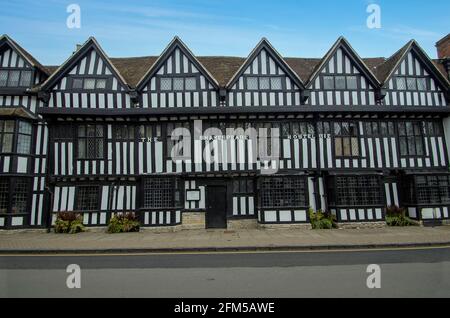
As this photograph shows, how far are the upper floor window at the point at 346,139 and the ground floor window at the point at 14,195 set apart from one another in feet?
57.2

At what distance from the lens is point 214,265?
23.5 feet

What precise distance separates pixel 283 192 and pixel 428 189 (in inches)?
323

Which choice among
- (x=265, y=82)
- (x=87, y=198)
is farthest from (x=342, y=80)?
(x=87, y=198)

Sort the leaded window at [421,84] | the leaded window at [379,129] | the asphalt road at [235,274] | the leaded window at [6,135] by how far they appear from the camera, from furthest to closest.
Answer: the leaded window at [421,84] → the leaded window at [379,129] → the leaded window at [6,135] → the asphalt road at [235,274]

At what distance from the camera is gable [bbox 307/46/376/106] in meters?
16.0

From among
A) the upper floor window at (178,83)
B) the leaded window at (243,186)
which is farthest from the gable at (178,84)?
Result: the leaded window at (243,186)

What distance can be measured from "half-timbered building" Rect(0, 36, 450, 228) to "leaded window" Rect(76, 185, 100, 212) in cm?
6

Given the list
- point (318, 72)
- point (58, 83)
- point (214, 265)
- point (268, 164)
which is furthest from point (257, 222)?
point (58, 83)

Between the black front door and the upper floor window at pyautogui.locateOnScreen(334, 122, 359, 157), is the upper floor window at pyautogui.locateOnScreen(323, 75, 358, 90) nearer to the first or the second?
the upper floor window at pyautogui.locateOnScreen(334, 122, 359, 157)

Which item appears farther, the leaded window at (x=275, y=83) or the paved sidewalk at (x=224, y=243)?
the leaded window at (x=275, y=83)

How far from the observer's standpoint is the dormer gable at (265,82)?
15758mm

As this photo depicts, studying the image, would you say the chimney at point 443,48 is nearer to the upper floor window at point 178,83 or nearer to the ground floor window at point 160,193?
the upper floor window at point 178,83

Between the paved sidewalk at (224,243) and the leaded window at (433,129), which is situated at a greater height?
the leaded window at (433,129)
